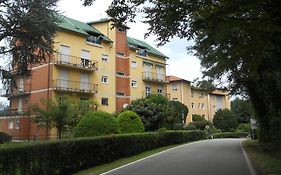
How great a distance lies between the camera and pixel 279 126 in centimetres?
2594

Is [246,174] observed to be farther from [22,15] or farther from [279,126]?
[22,15]

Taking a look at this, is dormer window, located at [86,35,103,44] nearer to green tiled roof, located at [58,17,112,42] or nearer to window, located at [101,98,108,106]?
green tiled roof, located at [58,17,112,42]

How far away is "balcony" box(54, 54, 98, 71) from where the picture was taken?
48.4 meters

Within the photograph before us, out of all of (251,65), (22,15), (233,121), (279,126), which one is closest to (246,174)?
(251,65)

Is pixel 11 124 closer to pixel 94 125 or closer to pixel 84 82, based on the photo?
pixel 84 82

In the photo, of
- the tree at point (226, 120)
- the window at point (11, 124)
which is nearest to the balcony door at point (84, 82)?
the window at point (11, 124)

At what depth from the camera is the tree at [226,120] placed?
82.9 m

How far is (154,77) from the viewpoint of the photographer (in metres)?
67.9

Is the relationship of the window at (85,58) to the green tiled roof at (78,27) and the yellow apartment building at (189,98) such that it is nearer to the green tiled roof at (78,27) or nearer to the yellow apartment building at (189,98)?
the green tiled roof at (78,27)

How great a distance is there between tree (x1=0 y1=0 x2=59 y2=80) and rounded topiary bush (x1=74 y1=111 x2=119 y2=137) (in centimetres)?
470

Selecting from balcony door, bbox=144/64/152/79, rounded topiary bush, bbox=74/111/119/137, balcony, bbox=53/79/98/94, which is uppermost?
balcony door, bbox=144/64/152/79

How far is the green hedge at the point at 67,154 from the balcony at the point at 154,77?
3713 cm

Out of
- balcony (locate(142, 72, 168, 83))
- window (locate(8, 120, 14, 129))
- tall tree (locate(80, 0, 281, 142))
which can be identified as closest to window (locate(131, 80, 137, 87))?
balcony (locate(142, 72, 168, 83))

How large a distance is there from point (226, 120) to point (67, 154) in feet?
227
